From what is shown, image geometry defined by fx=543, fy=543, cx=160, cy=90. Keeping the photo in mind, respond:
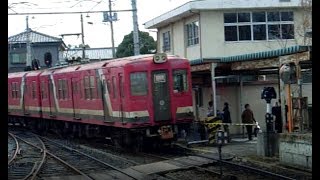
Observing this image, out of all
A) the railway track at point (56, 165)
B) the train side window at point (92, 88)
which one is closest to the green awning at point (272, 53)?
the train side window at point (92, 88)

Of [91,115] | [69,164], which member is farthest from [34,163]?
[91,115]

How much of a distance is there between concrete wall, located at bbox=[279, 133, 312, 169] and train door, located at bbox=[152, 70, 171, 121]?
179 inches

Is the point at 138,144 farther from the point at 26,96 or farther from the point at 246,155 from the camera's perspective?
the point at 26,96

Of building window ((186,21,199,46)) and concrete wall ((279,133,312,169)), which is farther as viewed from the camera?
building window ((186,21,199,46))

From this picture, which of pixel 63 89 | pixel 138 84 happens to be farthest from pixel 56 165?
pixel 63 89

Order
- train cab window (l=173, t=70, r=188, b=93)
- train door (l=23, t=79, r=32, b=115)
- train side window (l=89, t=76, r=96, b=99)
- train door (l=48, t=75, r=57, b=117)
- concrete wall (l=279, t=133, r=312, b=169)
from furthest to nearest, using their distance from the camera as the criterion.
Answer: train door (l=23, t=79, r=32, b=115), train door (l=48, t=75, r=57, b=117), train side window (l=89, t=76, r=96, b=99), train cab window (l=173, t=70, r=188, b=93), concrete wall (l=279, t=133, r=312, b=169)

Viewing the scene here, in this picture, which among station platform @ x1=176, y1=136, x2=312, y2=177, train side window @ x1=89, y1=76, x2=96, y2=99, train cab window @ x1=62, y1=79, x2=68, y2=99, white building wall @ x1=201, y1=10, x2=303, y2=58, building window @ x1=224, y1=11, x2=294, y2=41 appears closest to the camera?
station platform @ x1=176, y1=136, x2=312, y2=177

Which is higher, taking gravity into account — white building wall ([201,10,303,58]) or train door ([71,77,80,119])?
white building wall ([201,10,303,58])

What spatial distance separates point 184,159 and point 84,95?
6.41 meters

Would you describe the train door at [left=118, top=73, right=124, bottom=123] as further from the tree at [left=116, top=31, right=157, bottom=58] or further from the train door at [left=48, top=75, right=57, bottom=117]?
the tree at [left=116, top=31, right=157, bottom=58]

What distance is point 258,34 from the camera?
2548cm

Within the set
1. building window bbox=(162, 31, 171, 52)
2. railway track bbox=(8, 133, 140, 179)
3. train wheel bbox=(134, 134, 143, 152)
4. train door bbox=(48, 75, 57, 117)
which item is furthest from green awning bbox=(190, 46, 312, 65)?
building window bbox=(162, 31, 171, 52)

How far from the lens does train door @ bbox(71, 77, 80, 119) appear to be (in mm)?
20719
